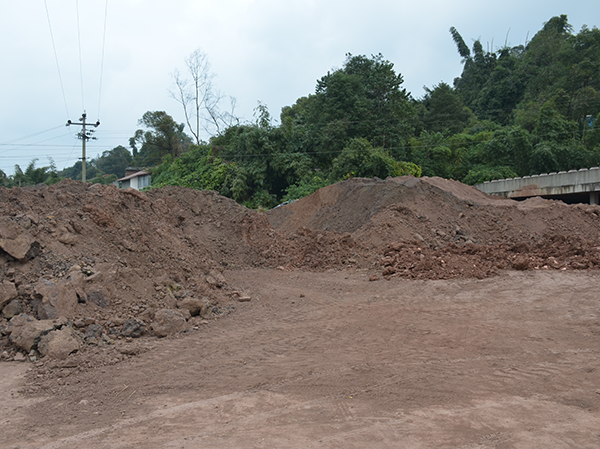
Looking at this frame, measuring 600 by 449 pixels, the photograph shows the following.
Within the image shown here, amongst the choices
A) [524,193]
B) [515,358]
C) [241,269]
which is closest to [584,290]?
[515,358]

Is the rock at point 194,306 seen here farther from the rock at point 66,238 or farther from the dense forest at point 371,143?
the dense forest at point 371,143

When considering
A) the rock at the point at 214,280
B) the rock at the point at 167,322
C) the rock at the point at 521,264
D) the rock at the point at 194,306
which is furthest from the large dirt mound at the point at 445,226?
the rock at the point at 167,322

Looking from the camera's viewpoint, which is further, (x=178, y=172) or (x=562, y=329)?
(x=178, y=172)

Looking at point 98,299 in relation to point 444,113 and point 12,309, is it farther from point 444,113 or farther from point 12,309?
point 444,113

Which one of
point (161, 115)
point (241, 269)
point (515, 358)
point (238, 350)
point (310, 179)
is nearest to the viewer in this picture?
point (515, 358)

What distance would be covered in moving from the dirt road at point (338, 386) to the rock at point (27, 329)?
0.37 metres

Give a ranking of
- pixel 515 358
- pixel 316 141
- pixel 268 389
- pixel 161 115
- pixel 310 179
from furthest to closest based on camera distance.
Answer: pixel 161 115 < pixel 316 141 < pixel 310 179 < pixel 515 358 < pixel 268 389

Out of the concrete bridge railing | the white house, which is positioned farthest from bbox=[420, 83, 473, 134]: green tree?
the white house

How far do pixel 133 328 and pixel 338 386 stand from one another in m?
3.45

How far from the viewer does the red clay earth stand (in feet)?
13.7

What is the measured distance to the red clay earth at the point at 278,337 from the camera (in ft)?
13.7

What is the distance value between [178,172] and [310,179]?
10.6m

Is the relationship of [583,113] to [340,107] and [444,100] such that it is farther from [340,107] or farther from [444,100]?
[340,107]

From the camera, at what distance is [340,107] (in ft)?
100
